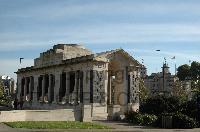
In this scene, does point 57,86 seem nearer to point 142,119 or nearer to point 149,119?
point 142,119

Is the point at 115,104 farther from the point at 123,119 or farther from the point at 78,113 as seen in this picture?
the point at 78,113

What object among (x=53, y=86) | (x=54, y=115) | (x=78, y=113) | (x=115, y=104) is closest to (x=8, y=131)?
(x=54, y=115)

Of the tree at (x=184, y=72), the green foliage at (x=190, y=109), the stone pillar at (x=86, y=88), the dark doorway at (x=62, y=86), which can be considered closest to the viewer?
the green foliage at (x=190, y=109)

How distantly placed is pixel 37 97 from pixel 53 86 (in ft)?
22.5

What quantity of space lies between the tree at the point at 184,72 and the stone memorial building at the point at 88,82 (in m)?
86.6

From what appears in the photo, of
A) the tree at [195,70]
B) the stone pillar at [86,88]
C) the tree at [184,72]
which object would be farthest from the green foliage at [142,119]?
the tree at [184,72]

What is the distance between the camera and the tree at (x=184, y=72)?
448 ft

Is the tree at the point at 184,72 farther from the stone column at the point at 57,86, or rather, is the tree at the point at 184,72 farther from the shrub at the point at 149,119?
the shrub at the point at 149,119

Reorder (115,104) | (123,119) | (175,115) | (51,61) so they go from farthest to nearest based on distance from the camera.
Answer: (51,61) < (115,104) < (123,119) < (175,115)

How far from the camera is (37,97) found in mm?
57656

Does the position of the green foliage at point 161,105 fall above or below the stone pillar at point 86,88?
below

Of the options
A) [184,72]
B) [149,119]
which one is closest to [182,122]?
[149,119]

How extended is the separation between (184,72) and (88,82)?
100m

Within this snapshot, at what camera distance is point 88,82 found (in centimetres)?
4316
